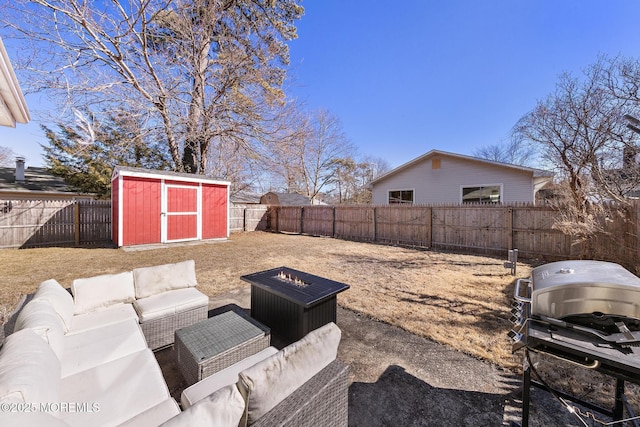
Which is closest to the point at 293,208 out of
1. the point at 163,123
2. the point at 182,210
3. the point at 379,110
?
the point at 182,210

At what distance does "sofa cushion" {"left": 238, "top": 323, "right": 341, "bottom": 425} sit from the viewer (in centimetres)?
112

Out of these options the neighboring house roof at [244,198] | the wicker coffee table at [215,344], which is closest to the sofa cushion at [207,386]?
the wicker coffee table at [215,344]

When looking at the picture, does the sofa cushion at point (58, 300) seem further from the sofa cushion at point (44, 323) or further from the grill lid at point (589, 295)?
the grill lid at point (589, 295)

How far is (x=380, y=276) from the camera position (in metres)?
5.59

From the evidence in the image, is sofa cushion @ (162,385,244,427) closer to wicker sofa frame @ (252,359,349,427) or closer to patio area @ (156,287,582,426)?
wicker sofa frame @ (252,359,349,427)

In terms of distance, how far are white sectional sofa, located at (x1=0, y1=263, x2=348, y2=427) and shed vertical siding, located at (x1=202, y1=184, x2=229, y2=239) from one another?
27.7 feet

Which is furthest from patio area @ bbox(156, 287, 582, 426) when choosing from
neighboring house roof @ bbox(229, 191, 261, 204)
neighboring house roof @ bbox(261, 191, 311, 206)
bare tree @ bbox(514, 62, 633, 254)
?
neighboring house roof @ bbox(229, 191, 261, 204)

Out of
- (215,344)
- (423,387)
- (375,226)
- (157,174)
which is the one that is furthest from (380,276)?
(157,174)

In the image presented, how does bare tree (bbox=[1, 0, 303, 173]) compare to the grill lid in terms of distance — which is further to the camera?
bare tree (bbox=[1, 0, 303, 173])

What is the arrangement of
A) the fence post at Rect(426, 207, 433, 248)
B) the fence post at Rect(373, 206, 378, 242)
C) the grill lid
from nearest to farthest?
the grill lid
the fence post at Rect(426, 207, 433, 248)
the fence post at Rect(373, 206, 378, 242)

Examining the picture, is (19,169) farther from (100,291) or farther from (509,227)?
(509,227)

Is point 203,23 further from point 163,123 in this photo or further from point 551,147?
point 551,147

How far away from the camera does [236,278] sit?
17.4 ft

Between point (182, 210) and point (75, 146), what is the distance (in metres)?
8.68
